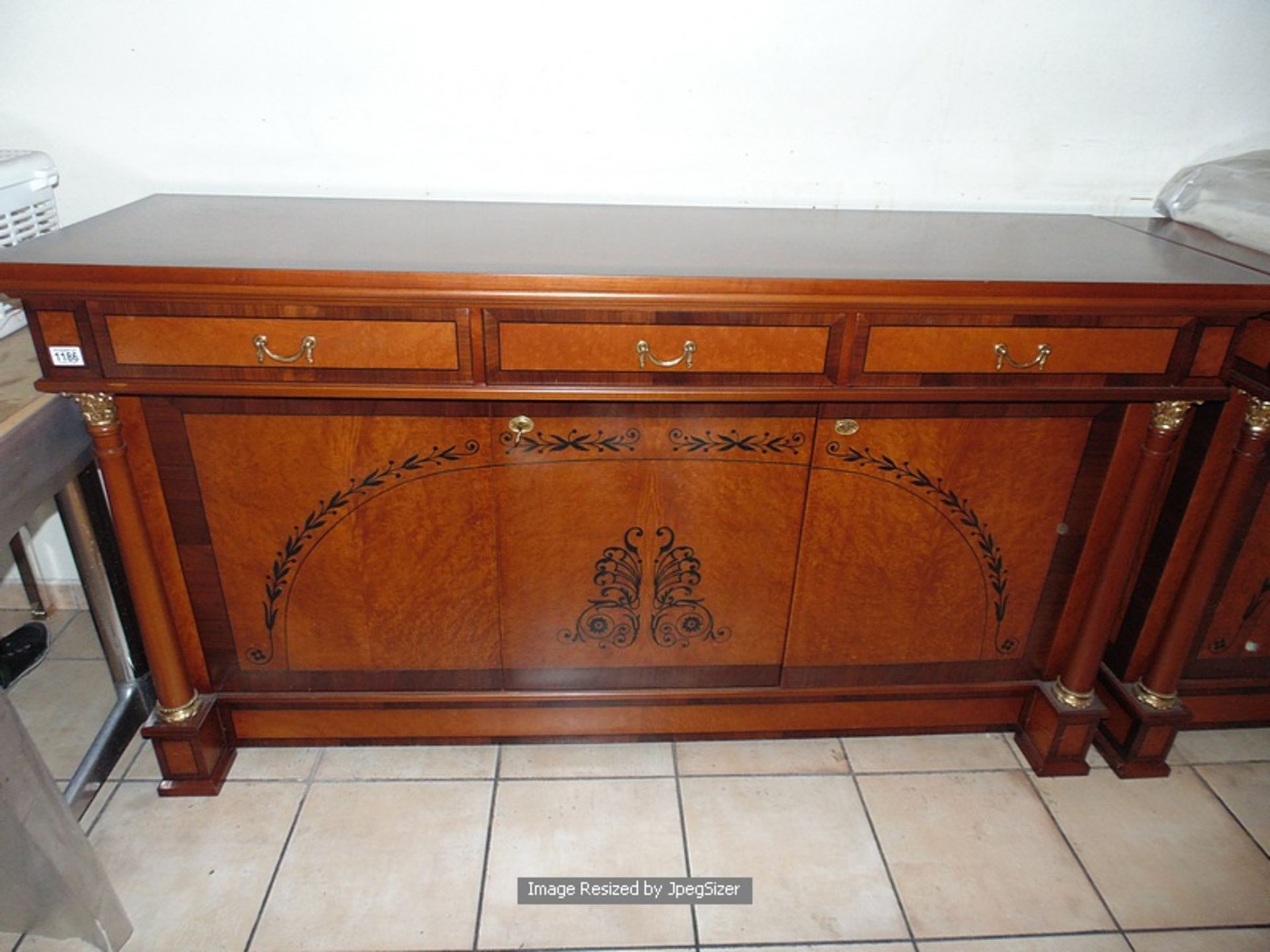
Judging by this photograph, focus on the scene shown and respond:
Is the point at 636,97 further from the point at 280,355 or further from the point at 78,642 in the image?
the point at 78,642

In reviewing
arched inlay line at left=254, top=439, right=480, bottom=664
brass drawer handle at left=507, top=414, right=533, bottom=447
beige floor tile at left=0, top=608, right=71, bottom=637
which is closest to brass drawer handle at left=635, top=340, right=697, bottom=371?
brass drawer handle at left=507, top=414, right=533, bottom=447

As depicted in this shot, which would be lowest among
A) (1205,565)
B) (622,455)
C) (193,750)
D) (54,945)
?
(54,945)

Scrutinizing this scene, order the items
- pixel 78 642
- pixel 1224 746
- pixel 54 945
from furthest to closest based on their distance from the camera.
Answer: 1. pixel 78 642
2. pixel 1224 746
3. pixel 54 945

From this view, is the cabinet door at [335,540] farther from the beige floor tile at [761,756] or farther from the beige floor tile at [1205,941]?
the beige floor tile at [1205,941]

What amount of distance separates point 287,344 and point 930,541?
120cm

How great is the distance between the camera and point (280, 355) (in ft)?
4.48

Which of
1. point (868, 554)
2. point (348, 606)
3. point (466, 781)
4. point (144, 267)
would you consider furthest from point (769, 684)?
point (144, 267)

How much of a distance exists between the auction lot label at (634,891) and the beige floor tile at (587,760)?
25 cm

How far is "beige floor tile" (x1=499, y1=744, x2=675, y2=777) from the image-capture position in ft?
6.02

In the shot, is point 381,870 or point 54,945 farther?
point 381,870

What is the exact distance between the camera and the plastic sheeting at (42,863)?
1.30 m

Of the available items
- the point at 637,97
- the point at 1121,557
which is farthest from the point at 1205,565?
the point at 637,97

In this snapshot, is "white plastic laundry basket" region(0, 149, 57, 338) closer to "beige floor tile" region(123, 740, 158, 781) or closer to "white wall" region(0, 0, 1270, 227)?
"white wall" region(0, 0, 1270, 227)

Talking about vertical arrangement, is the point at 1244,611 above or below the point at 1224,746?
above
